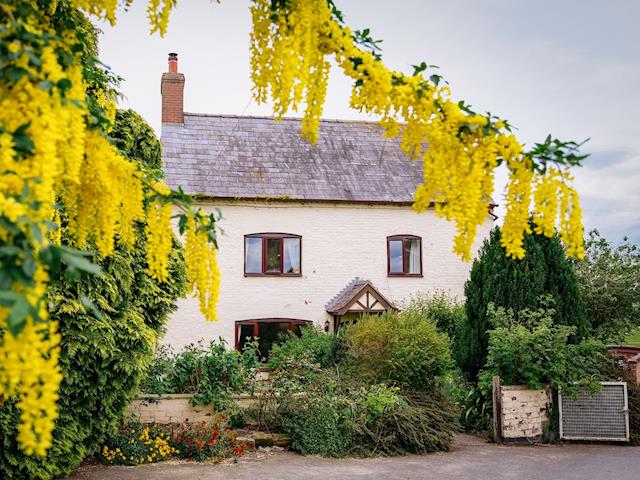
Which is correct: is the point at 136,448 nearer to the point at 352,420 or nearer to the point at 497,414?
the point at 352,420

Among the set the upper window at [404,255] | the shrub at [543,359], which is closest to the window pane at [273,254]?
the upper window at [404,255]

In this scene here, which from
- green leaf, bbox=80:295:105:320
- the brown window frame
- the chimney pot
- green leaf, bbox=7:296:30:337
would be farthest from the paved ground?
the chimney pot

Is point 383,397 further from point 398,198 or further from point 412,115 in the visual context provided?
point 398,198

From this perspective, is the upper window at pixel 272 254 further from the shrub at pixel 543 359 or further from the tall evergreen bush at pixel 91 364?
the tall evergreen bush at pixel 91 364

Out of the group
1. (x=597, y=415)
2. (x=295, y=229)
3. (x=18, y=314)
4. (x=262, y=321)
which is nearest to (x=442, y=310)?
(x=295, y=229)

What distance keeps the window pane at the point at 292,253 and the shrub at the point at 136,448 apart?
A: 9038 millimetres

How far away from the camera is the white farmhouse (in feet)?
60.3

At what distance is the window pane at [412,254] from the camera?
19719 millimetres

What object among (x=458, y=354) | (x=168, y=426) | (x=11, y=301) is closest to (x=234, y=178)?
(x=458, y=354)

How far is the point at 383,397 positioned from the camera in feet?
35.7

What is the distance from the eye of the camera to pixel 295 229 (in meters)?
18.9

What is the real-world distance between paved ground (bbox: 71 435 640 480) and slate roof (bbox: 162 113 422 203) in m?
9.62

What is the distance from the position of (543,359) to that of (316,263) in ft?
27.2

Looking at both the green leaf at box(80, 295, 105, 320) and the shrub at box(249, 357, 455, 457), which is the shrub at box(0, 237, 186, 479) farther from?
the green leaf at box(80, 295, 105, 320)
